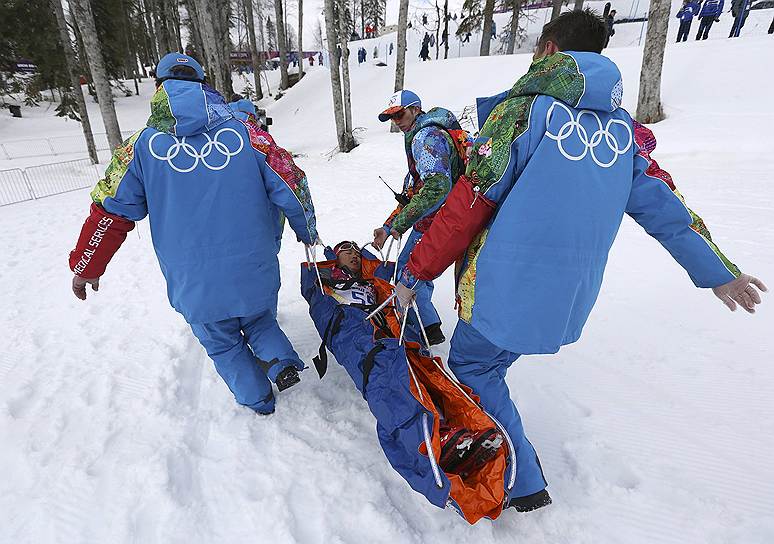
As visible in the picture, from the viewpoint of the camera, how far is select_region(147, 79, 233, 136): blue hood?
6.17ft

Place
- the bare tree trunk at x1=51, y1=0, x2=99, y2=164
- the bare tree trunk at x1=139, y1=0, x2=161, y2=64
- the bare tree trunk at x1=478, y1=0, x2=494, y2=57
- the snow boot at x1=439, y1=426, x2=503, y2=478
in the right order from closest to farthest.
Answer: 1. the snow boot at x1=439, y1=426, x2=503, y2=478
2. the bare tree trunk at x1=51, y1=0, x2=99, y2=164
3. the bare tree trunk at x1=478, y1=0, x2=494, y2=57
4. the bare tree trunk at x1=139, y1=0, x2=161, y2=64

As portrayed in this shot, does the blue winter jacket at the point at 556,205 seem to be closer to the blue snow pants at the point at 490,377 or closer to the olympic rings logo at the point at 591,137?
the olympic rings logo at the point at 591,137

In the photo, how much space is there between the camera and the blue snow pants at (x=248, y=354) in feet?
7.63

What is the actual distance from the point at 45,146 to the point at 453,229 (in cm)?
2152

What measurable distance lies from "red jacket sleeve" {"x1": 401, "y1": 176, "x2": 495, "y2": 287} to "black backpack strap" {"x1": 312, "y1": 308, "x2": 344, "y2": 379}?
948 millimetres

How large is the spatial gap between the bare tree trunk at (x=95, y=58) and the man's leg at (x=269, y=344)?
30.9 ft

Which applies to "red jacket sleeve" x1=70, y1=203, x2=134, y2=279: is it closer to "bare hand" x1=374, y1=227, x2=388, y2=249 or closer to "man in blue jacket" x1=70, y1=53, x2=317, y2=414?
"man in blue jacket" x1=70, y1=53, x2=317, y2=414

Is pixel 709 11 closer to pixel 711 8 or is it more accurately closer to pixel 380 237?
pixel 711 8

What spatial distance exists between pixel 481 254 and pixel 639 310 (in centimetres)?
237

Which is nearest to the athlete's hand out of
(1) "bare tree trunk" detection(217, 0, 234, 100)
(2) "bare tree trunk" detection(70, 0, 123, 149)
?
(1) "bare tree trunk" detection(217, 0, 234, 100)

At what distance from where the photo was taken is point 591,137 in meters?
1.41

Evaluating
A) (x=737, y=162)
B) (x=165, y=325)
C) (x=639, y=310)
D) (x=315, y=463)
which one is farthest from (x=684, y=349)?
(x=737, y=162)

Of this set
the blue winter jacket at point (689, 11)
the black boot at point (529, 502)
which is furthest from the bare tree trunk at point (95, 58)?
the blue winter jacket at point (689, 11)

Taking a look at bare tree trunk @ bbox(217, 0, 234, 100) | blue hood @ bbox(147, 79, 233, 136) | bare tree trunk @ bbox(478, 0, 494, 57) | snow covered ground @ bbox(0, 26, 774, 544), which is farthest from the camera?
bare tree trunk @ bbox(478, 0, 494, 57)
